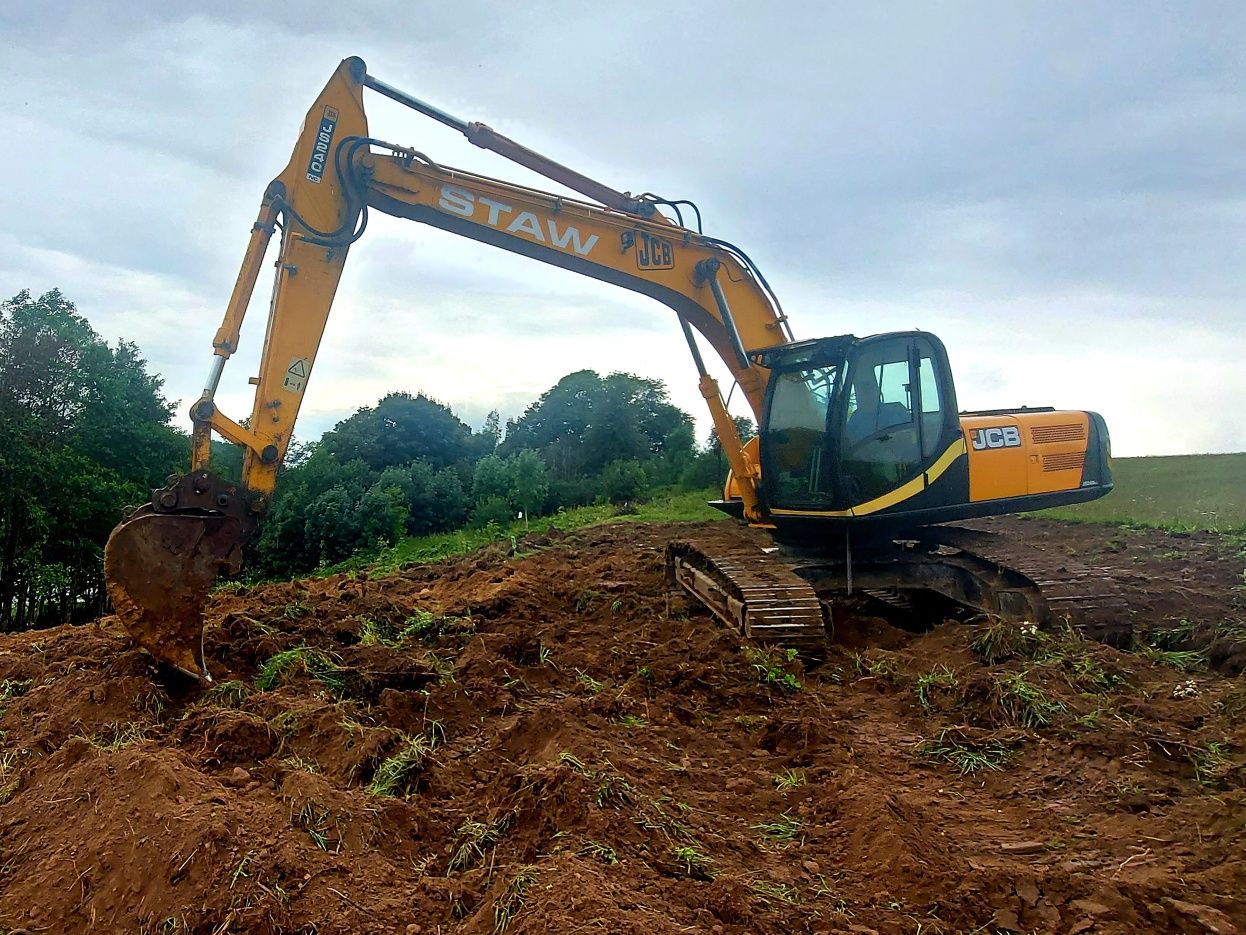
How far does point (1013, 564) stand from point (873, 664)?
1786mm

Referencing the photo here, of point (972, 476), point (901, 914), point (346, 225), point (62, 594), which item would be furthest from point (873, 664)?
point (62, 594)

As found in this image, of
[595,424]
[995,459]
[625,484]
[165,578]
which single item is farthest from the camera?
[595,424]

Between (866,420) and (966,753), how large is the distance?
132 inches

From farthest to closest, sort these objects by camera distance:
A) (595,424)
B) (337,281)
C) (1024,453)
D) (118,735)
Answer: (595,424) < (1024,453) < (337,281) < (118,735)

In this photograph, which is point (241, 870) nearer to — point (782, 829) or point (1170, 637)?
point (782, 829)

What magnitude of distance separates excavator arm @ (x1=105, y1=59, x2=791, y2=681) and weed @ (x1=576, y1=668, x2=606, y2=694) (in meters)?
2.24

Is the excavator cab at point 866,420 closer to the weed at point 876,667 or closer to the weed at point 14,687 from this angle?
the weed at point 876,667

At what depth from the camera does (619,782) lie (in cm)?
329

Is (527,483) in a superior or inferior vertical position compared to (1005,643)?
superior

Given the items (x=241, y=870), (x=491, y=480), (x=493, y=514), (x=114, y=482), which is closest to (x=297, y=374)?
(x=241, y=870)

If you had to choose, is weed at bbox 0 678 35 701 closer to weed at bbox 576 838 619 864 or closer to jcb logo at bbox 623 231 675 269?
weed at bbox 576 838 619 864

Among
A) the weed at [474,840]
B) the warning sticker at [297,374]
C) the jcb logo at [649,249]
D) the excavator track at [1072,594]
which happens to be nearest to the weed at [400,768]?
the weed at [474,840]

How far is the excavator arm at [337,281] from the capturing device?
470 centimetres

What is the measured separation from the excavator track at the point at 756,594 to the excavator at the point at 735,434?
19mm
